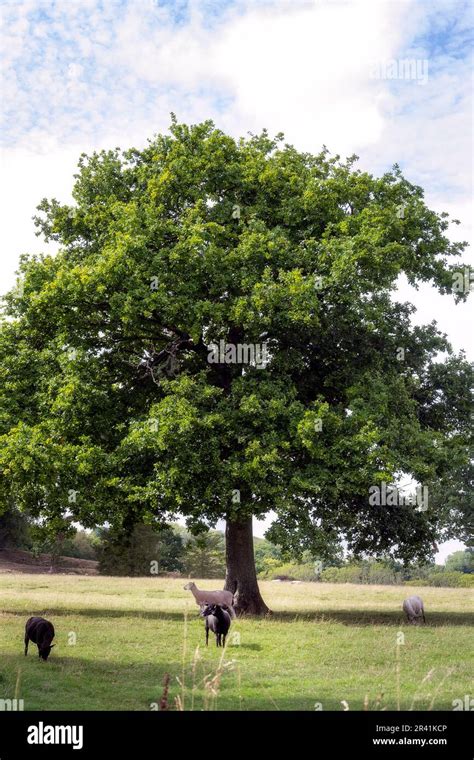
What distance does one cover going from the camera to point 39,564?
75.9m

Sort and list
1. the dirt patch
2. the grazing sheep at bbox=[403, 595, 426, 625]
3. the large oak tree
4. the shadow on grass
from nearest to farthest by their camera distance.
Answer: the large oak tree
the shadow on grass
the grazing sheep at bbox=[403, 595, 426, 625]
the dirt patch

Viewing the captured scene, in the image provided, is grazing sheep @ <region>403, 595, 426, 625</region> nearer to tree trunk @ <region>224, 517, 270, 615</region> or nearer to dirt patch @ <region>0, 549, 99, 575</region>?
tree trunk @ <region>224, 517, 270, 615</region>

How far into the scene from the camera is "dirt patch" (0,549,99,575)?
68.8 meters

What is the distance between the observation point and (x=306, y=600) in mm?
40750

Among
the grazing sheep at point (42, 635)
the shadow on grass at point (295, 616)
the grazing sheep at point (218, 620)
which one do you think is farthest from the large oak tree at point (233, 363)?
the grazing sheep at point (42, 635)

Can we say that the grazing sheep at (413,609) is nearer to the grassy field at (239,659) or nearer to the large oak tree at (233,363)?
the grassy field at (239,659)

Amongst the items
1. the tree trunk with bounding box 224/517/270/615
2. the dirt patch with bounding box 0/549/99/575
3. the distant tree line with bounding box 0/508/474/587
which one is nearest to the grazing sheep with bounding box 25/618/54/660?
the tree trunk with bounding box 224/517/270/615

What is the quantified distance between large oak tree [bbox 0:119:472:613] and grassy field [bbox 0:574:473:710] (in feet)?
11.5

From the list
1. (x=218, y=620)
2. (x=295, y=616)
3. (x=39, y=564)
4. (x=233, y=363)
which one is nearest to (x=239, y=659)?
(x=218, y=620)

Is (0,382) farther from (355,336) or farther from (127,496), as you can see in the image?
(355,336)

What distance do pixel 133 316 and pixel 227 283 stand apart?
3658mm

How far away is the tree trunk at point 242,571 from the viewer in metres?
30.0

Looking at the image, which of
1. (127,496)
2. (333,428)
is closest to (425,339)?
(333,428)

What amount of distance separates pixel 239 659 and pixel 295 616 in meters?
11.2
